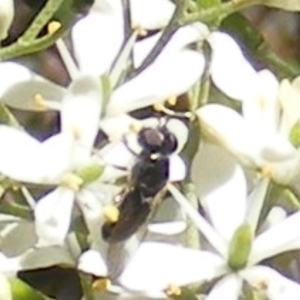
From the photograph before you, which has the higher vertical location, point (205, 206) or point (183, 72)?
point (183, 72)

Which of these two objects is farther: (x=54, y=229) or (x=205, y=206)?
(x=205, y=206)

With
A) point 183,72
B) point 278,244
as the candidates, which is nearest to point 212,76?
point 183,72

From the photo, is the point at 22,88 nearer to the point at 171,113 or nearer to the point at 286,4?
the point at 171,113

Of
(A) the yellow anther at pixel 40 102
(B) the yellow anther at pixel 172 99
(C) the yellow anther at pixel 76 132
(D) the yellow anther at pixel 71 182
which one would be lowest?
(D) the yellow anther at pixel 71 182

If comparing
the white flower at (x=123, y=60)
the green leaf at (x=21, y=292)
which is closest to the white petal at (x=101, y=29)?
the white flower at (x=123, y=60)

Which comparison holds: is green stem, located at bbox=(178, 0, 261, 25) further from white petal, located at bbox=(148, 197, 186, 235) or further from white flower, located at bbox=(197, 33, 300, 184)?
white petal, located at bbox=(148, 197, 186, 235)

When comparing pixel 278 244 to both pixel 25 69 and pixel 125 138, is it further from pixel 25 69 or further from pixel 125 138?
pixel 25 69

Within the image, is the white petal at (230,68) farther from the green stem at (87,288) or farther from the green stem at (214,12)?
the green stem at (87,288)
